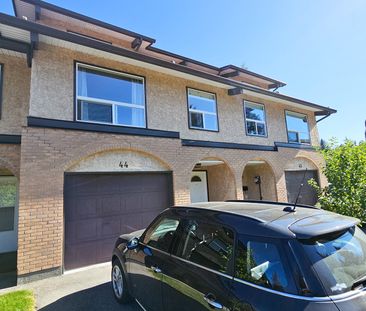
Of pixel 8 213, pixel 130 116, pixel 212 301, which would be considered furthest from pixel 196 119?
pixel 212 301

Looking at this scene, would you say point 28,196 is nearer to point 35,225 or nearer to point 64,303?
point 35,225

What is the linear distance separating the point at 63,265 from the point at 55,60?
17.3ft

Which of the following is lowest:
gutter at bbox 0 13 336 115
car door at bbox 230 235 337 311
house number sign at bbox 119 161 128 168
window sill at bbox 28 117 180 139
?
car door at bbox 230 235 337 311

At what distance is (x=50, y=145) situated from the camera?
239 inches

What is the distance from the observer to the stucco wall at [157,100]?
6457mm

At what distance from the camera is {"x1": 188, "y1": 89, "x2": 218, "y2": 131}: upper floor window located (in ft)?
31.3

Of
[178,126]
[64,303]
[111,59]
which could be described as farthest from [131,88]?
[64,303]

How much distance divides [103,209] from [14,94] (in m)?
4.07

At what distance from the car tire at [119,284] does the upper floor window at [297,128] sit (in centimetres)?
1104

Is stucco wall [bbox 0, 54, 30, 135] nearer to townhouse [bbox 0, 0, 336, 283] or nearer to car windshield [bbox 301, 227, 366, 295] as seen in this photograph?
townhouse [bbox 0, 0, 336, 283]

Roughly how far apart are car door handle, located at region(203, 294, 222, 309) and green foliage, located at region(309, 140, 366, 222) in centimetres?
503

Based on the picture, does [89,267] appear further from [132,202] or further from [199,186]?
[199,186]

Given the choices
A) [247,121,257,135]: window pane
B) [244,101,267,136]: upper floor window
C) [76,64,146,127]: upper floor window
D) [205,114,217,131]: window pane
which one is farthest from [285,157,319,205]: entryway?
[76,64,146,127]: upper floor window

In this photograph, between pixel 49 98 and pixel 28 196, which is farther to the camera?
pixel 49 98
